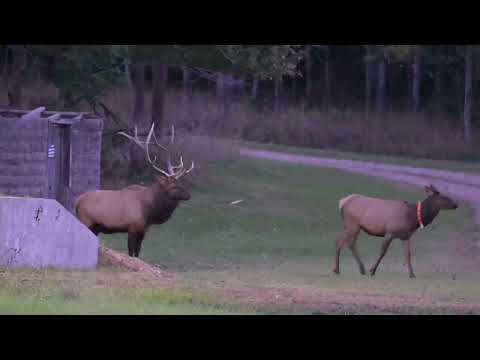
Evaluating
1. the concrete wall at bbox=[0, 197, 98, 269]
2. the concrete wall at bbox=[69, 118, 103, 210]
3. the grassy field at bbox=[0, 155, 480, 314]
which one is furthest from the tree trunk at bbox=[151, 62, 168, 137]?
the concrete wall at bbox=[0, 197, 98, 269]

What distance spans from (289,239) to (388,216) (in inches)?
270

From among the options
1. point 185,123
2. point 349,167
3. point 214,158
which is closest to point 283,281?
point 214,158

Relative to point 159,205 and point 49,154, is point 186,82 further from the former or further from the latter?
point 159,205

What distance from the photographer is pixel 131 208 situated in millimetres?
18625

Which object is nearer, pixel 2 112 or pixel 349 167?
pixel 2 112

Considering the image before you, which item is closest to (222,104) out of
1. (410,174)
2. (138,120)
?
(410,174)

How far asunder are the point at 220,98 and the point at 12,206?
109ft

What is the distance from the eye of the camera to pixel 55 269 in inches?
574

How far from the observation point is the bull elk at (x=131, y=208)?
18.5 m

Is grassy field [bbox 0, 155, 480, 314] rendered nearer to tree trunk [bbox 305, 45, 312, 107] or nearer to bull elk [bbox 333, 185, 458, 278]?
bull elk [bbox 333, 185, 458, 278]

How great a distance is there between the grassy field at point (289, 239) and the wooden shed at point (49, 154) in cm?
176

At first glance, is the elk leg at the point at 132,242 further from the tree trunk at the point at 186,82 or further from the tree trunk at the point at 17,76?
the tree trunk at the point at 186,82

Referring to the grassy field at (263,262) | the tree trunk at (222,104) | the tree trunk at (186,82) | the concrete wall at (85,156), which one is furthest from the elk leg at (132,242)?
the tree trunk at (186,82)
